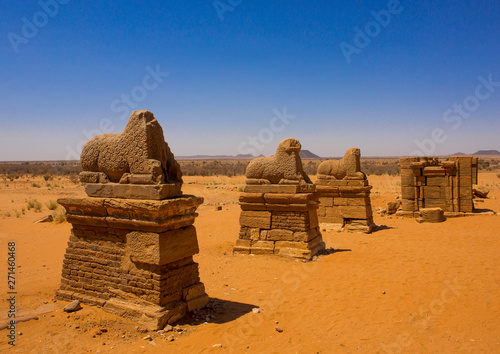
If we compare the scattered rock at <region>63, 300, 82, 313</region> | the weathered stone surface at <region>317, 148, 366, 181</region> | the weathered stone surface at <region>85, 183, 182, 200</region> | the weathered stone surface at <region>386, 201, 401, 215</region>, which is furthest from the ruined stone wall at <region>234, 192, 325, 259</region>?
the weathered stone surface at <region>386, 201, 401, 215</region>

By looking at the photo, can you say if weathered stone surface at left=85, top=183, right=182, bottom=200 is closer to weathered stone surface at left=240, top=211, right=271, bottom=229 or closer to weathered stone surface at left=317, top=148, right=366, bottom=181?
weathered stone surface at left=240, top=211, right=271, bottom=229

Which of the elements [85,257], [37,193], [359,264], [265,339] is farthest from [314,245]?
[37,193]

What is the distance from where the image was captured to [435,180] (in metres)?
14.6

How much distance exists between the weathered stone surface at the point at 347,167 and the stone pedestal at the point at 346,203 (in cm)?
17

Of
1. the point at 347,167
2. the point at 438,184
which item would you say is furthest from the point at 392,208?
the point at 347,167

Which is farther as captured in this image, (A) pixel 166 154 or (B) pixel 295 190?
(B) pixel 295 190

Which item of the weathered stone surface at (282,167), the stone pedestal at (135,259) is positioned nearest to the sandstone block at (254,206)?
the weathered stone surface at (282,167)

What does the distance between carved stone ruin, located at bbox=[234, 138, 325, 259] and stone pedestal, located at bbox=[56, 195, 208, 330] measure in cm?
365

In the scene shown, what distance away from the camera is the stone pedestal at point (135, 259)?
15.6 feet

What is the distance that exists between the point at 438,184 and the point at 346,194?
16.0 ft

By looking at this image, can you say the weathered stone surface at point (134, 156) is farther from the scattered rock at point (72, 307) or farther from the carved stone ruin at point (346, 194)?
the carved stone ruin at point (346, 194)

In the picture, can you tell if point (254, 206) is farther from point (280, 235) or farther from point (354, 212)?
point (354, 212)

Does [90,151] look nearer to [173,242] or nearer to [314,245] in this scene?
[173,242]

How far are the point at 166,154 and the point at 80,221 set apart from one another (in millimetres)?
1680
